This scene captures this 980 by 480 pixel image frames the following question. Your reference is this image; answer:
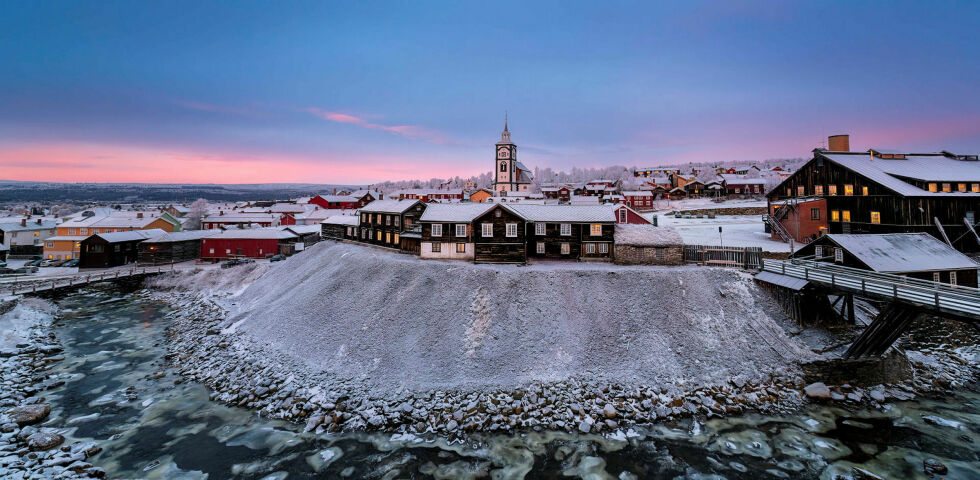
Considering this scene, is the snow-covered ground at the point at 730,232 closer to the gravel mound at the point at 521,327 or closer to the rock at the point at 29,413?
the gravel mound at the point at 521,327

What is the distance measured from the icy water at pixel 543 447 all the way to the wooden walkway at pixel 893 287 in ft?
19.1

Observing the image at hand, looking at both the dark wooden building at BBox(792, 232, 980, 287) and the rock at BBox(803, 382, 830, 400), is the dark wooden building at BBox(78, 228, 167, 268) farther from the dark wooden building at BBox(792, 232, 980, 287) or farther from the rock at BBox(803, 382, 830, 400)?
the dark wooden building at BBox(792, 232, 980, 287)

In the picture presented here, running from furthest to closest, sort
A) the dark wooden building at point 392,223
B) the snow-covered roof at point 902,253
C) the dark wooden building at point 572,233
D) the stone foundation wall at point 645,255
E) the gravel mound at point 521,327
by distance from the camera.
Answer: the dark wooden building at point 392,223
the dark wooden building at point 572,233
the stone foundation wall at point 645,255
the snow-covered roof at point 902,253
the gravel mound at point 521,327

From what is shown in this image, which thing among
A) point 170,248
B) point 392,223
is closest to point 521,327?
point 392,223

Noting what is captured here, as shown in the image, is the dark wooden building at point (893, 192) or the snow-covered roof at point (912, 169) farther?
the snow-covered roof at point (912, 169)

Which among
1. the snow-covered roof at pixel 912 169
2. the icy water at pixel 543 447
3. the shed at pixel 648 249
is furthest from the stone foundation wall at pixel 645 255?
the snow-covered roof at pixel 912 169

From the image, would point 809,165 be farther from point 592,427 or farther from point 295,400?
point 295,400

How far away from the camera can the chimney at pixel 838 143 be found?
177 ft

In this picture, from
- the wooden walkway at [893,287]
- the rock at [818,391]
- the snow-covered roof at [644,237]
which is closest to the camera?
the wooden walkway at [893,287]

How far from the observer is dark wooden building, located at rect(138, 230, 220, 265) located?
5884 centimetres

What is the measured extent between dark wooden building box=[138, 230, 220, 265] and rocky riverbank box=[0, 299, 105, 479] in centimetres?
2587

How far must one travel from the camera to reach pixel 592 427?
2011 cm

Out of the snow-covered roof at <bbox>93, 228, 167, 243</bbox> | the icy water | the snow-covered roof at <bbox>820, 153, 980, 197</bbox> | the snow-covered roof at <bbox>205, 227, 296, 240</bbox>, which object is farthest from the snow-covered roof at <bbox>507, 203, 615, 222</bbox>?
the snow-covered roof at <bbox>93, 228, 167, 243</bbox>

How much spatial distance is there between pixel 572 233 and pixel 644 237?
24.0 ft
